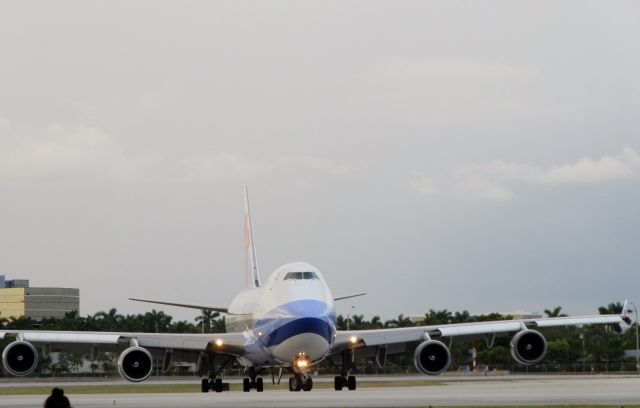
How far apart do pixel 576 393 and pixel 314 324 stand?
11.9m

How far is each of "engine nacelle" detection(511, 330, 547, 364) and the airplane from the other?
5 cm

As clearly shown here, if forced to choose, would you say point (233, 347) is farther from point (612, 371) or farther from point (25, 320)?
point (25, 320)

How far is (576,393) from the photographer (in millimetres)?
53094

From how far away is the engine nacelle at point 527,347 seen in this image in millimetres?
58938

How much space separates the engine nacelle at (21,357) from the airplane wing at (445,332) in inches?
537

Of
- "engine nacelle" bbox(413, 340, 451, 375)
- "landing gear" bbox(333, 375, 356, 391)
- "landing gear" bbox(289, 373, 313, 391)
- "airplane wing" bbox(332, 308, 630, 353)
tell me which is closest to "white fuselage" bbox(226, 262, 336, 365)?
"landing gear" bbox(289, 373, 313, 391)

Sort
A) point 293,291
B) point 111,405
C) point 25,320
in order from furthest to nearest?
point 25,320 < point 293,291 < point 111,405

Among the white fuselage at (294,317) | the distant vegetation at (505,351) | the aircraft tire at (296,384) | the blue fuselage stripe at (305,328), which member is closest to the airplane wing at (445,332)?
the aircraft tire at (296,384)

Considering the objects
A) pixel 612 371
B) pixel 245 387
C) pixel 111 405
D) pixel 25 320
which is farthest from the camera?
pixel 25 320

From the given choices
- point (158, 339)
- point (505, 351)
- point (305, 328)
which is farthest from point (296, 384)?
point (505, 351)

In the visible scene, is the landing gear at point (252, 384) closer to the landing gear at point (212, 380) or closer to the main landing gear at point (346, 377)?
the landing gear at point (212, 380)

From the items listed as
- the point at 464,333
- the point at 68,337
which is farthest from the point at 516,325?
the point at 68,337

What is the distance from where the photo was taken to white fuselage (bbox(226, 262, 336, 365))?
165ft

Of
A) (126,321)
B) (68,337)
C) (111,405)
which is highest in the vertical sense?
(126,321)
